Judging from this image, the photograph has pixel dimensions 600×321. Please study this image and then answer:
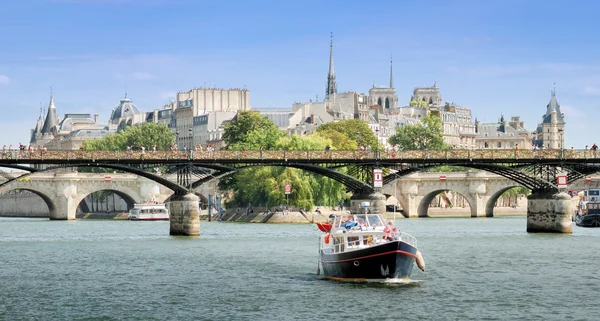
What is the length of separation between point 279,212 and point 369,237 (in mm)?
74858

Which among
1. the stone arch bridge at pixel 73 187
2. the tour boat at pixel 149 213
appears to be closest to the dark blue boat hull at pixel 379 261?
the tour boat at pixel 149 213

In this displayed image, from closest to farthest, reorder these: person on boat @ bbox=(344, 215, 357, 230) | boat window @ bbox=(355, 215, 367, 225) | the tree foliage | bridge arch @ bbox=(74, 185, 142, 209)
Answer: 1. person on boat @ bbox=(344, 215, 357, 230)
2. boat window @ bbox=(355, 215, 367, 225)
3. the tree foliage
4. bridge arch @ bbox=(74, 185, 142, 209)

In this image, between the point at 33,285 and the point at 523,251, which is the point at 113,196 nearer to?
the point at 523,251

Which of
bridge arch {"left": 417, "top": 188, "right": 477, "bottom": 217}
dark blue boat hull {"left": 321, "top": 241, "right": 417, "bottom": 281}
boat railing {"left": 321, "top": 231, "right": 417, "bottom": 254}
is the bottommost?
dark blue boat hull {"left": 321, "top": 241, "right": 417, "bottom": 281}

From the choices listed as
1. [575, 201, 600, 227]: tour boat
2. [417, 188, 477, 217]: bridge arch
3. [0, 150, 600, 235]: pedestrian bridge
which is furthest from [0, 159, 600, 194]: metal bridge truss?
[417, 188, 477, 217]: bridge arch

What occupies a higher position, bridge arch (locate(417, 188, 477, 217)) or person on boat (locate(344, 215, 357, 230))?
bridge arch (locate(417, 188, 477, 217))

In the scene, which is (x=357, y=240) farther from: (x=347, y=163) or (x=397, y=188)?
(x=397, y=188)

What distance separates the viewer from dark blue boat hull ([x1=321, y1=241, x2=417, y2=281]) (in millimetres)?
59438

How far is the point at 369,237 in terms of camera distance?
61.5m

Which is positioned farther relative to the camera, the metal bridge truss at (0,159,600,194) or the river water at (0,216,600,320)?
the metal bridge truss at (0,159,600,194)

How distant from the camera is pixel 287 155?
4094 inches

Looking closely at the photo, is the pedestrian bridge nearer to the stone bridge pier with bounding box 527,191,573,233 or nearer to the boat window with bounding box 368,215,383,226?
the stone bridge pier with bounding box 527,191,573,233

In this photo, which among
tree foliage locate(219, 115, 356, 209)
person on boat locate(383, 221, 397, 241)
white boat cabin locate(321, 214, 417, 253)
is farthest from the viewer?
tree foliage locate(219, 115, 356, 209)

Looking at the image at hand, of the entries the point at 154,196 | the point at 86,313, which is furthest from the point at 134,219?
the point at 86,313
